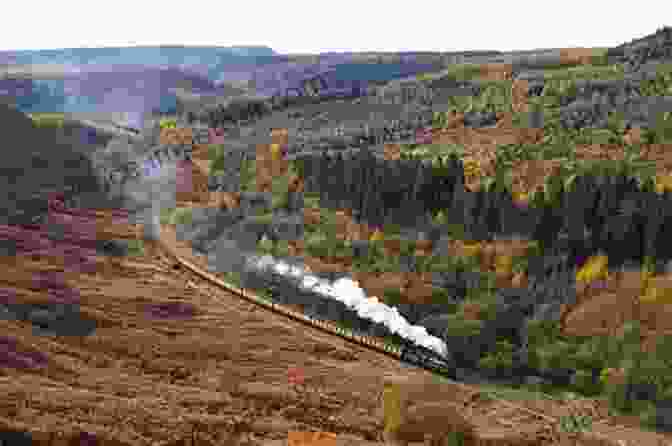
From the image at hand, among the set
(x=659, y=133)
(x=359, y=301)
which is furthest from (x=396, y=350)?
(x=659, y=133)

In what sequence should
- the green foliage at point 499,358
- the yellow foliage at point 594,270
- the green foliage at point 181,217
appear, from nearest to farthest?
the green foliage at point 499,358 → the yellow foliage at point 594,270 → the green foliage at point 181,217

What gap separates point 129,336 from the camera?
36.8 m

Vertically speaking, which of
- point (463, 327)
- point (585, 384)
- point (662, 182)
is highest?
point (662, 182)

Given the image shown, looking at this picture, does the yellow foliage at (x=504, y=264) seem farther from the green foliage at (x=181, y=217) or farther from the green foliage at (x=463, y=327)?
the green foliage at (x=181, y=217)

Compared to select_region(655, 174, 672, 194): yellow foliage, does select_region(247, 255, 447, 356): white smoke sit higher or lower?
lower

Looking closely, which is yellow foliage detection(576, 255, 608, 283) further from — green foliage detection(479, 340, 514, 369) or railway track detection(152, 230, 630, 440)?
railway track detection(152, 230, 630, 440)

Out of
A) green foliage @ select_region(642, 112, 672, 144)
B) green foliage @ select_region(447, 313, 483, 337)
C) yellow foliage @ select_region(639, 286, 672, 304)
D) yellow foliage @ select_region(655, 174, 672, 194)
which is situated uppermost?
green foliage @ select_region(642, 112, 672, 144)

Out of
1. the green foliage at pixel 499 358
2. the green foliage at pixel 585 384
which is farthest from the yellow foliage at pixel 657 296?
the green foliage at pixel 499 358

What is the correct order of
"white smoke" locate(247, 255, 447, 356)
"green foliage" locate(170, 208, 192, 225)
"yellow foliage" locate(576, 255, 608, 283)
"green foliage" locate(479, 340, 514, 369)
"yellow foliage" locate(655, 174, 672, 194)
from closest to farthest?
1. "green foliage" locate(479, 340, 514, 369)
2. "white smoke" locate(247, 255, 447, 356)
3. "yellow foliage" locate(576, 255, 608, 283)
4. "yellow foliage" locate(655, 174, 672, 194)
5. "green foliage" locate(170, 208, 192, 225)

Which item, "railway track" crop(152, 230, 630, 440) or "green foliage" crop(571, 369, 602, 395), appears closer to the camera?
"railway track" crop(152, 230, 630, 440)

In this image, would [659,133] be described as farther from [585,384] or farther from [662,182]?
[585,384]

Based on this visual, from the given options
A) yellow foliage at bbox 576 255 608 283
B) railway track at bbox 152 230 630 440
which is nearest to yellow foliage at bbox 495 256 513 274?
yellow foliage at bbox 576 255 608 283

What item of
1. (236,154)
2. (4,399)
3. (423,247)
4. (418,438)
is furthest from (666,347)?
(236,154)

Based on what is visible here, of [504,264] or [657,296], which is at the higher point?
[657,296]
